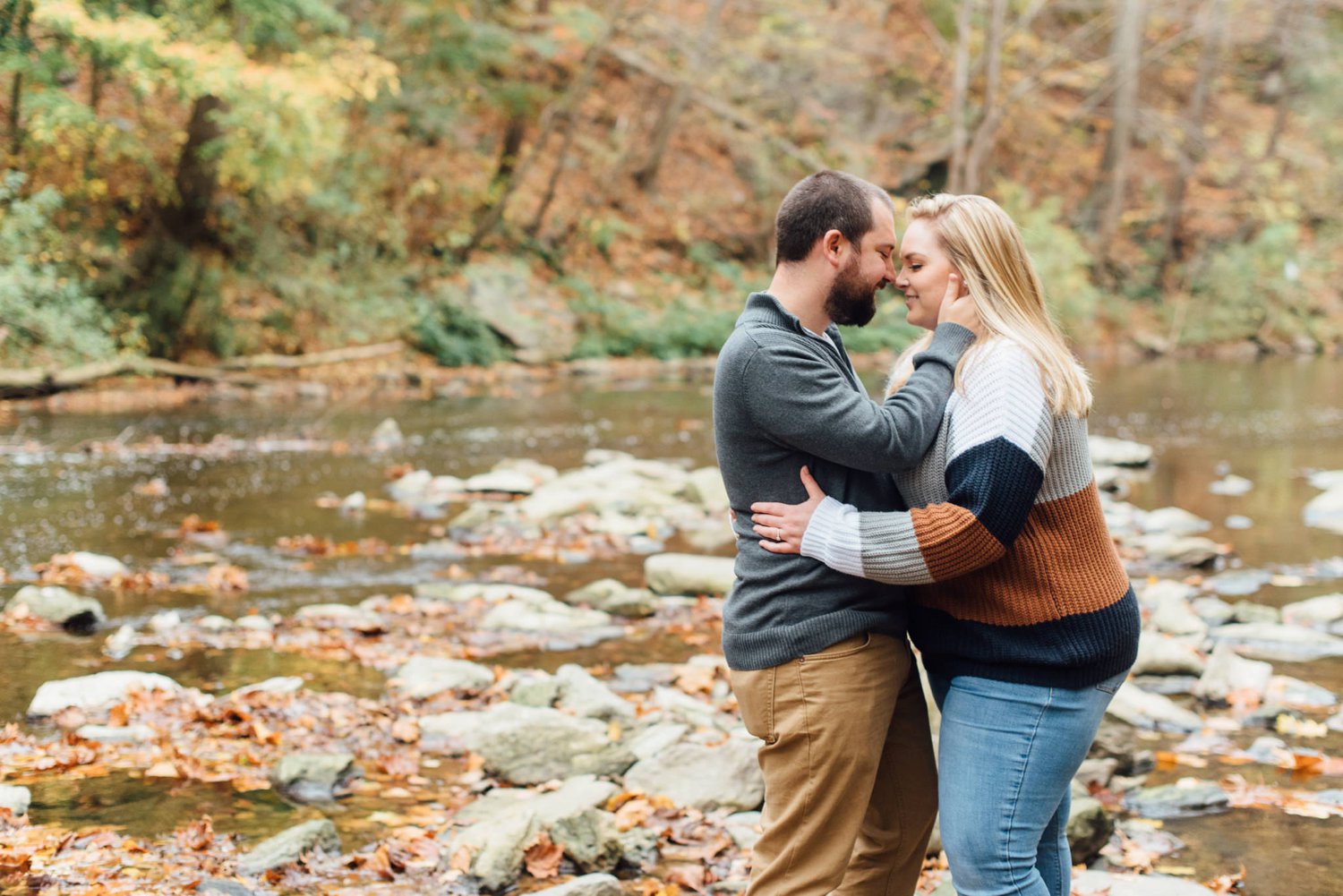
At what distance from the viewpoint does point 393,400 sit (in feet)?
58.1

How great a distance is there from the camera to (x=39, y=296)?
1415 centimetres

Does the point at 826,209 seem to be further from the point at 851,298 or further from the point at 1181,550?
the point at 1181,550

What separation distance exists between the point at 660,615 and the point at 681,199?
2263 cm

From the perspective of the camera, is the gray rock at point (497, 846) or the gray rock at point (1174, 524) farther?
the gray rock at point (1174, 524)

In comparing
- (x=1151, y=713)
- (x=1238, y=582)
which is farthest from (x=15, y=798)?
(x=1238, y=582)

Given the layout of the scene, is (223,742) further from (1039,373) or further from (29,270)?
(29,270)

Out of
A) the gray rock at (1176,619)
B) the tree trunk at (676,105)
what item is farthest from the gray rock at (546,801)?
the tree trunk at (676,105)

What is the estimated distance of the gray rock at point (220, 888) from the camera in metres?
3.54

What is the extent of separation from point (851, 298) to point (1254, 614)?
5.62m

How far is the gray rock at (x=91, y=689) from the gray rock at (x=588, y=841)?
2453 mm

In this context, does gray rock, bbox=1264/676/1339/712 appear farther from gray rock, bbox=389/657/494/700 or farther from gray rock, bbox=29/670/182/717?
gray rock, bbox=29/670/182/717

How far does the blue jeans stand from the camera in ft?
8.44

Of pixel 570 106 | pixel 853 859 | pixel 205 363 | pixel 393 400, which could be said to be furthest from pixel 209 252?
pixel 853 859

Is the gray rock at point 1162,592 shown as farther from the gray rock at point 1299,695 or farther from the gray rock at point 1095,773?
the gray rock at point 1095,773
